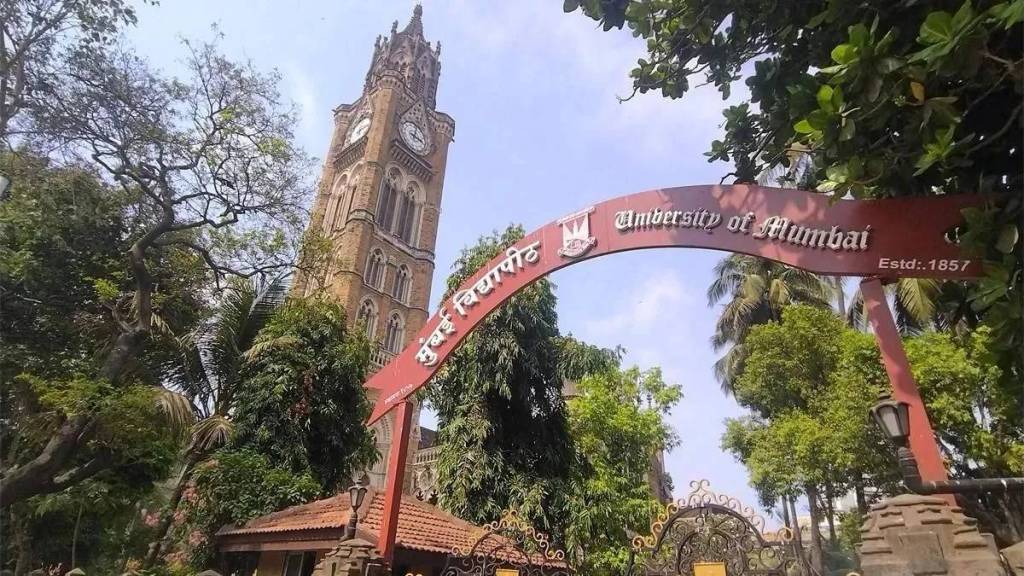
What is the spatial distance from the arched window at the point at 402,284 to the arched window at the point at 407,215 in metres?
2.43

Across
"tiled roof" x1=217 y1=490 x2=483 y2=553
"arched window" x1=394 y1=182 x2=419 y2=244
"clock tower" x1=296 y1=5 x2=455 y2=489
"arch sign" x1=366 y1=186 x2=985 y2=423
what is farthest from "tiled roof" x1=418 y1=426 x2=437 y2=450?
"arch sign" x1=366 y1=186 x2=985 y2=423

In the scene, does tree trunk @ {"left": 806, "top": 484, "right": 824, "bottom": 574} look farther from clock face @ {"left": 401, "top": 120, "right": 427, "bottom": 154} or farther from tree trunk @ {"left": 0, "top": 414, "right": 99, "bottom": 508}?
clock face @ {"left": 401, "top": 120, "right": 427, "bottom": 154}

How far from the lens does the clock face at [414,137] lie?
4106cm

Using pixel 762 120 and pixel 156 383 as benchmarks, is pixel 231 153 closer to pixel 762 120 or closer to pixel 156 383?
pixel 156 383

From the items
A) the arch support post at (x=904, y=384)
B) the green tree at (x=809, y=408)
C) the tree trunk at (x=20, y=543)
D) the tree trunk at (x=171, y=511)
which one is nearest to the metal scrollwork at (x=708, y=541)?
the arch support post at (x=904, y=384)

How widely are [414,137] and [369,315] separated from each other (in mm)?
14718

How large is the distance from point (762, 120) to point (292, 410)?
478 inches

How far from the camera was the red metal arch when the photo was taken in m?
3.75

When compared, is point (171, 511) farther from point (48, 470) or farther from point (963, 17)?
point (963, 17)

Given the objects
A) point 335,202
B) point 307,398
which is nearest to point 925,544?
point 307,398

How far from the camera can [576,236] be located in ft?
18.5

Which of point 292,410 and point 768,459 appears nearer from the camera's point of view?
point 292,410

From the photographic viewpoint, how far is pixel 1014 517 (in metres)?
12.0

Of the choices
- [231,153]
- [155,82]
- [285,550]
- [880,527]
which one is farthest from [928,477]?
[155,82]
